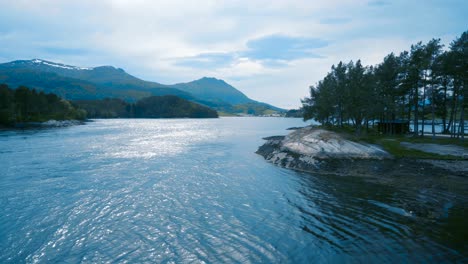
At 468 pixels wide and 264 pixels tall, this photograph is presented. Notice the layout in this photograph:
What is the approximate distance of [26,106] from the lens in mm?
139375

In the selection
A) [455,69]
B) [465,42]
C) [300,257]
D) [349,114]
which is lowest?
[300,257]

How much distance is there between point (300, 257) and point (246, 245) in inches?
145

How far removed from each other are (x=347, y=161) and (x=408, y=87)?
1421 inches

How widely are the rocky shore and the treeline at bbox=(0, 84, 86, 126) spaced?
13844 centimetres

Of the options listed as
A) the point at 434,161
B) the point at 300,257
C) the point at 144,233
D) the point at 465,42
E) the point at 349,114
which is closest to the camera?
the point at 300,257

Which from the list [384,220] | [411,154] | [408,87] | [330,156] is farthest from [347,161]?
[408,87]

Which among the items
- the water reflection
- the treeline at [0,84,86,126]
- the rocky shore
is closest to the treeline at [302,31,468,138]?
the rocky shore

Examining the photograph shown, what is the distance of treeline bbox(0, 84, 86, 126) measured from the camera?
399ft

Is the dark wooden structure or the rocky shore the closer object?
the rocky shore

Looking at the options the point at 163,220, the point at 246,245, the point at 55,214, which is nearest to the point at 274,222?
the point at 246,245

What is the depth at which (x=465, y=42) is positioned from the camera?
4966 centimetres

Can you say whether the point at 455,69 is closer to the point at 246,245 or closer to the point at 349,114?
the point at 349,114

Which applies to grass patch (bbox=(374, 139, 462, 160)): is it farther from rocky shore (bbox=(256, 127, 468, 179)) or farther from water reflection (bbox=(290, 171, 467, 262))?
water reflection (bbox=(290, 171, 467, 262))

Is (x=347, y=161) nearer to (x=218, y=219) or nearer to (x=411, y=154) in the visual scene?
(x=411, y=154)
